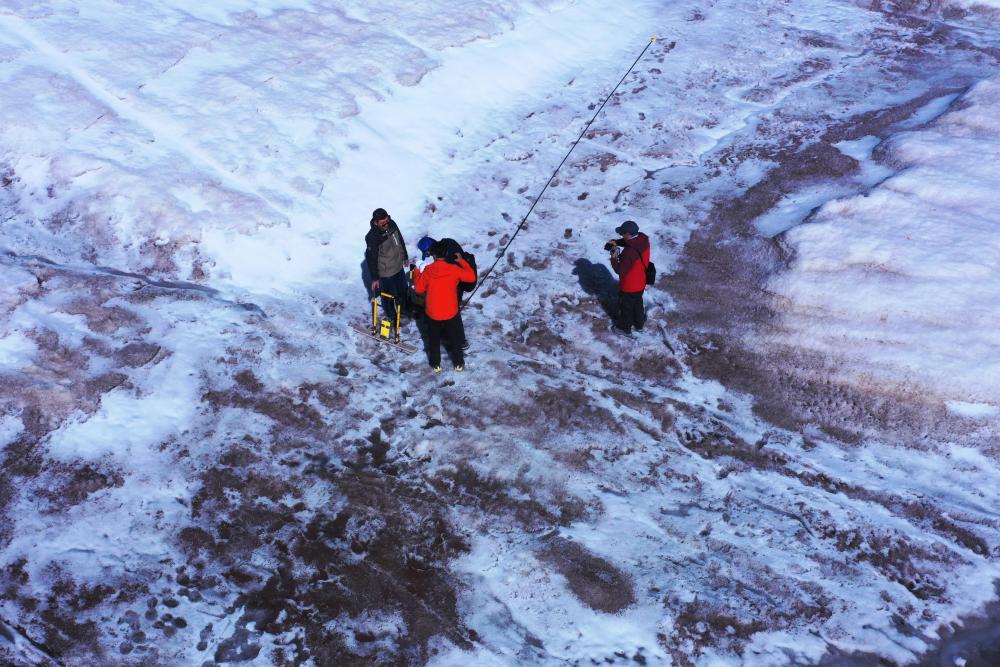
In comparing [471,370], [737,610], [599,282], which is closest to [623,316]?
[599,282]

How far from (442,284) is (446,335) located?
828 millimetres

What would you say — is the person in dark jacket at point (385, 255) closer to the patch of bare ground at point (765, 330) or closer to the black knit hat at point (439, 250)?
the black knit hat at point (439, 250)

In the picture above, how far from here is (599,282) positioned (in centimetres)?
1099

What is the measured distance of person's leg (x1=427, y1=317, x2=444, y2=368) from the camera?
8.84 metres

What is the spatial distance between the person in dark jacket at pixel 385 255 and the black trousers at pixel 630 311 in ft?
10.2

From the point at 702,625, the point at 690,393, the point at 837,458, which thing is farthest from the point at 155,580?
the point at 837,458

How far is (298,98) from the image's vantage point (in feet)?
43.2

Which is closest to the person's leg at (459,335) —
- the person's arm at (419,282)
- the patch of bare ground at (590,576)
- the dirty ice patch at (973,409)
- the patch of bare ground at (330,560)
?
the person's arm at (419,282)

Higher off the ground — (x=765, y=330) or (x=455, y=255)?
(x=455, y=255)

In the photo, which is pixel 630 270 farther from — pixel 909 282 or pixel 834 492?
pixel 909 282

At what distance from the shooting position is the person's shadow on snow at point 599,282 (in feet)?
34.9

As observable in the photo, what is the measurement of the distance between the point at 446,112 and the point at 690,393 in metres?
8.29

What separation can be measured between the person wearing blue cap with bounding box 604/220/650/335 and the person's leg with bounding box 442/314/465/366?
2.26m

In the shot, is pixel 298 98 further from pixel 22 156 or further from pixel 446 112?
pixel 22 156
